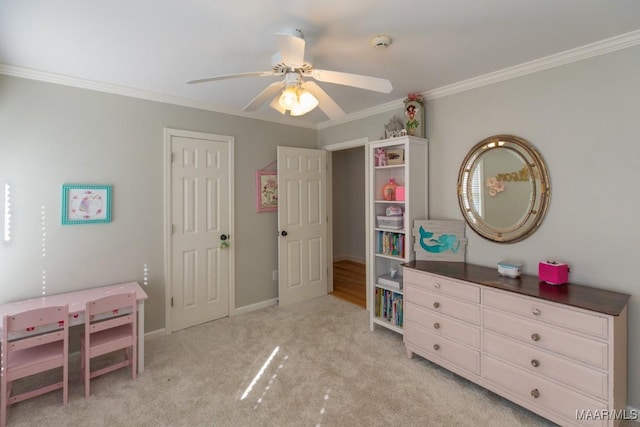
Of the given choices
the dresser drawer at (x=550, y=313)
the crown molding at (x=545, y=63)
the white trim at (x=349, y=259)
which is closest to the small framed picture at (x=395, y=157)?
the crown molding at (x=545, y=63)

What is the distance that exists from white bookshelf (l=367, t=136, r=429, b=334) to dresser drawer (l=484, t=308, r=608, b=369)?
94cm

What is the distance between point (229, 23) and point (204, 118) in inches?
68.1

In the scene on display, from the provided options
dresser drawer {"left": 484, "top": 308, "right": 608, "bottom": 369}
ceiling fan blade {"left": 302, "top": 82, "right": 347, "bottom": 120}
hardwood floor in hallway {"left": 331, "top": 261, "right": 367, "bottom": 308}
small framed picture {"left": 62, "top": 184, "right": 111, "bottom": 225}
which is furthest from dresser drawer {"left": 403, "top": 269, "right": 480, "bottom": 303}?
small framed picture {"left": 62, "top": 184, "right": 111, "bottom": 225}

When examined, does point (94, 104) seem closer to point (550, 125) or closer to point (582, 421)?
point (550, 125)

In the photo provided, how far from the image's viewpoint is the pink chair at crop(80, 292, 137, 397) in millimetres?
2221

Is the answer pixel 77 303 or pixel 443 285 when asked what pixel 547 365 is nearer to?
pixel 443 285

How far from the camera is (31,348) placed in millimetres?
2207

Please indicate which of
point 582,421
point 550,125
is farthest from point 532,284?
point 550,125

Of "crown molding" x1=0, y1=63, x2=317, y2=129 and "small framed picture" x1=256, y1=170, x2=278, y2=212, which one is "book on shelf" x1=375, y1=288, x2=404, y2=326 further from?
"crown molding" x1=0, y1=63, x2=317, y2=129

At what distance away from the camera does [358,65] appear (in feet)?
7.91

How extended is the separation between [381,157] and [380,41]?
132 cm

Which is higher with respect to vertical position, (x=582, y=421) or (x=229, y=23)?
(x=229, y=23)

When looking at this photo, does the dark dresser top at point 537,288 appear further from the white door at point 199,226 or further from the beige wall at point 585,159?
the white door at point 199,226

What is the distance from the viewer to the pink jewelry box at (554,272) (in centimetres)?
213
